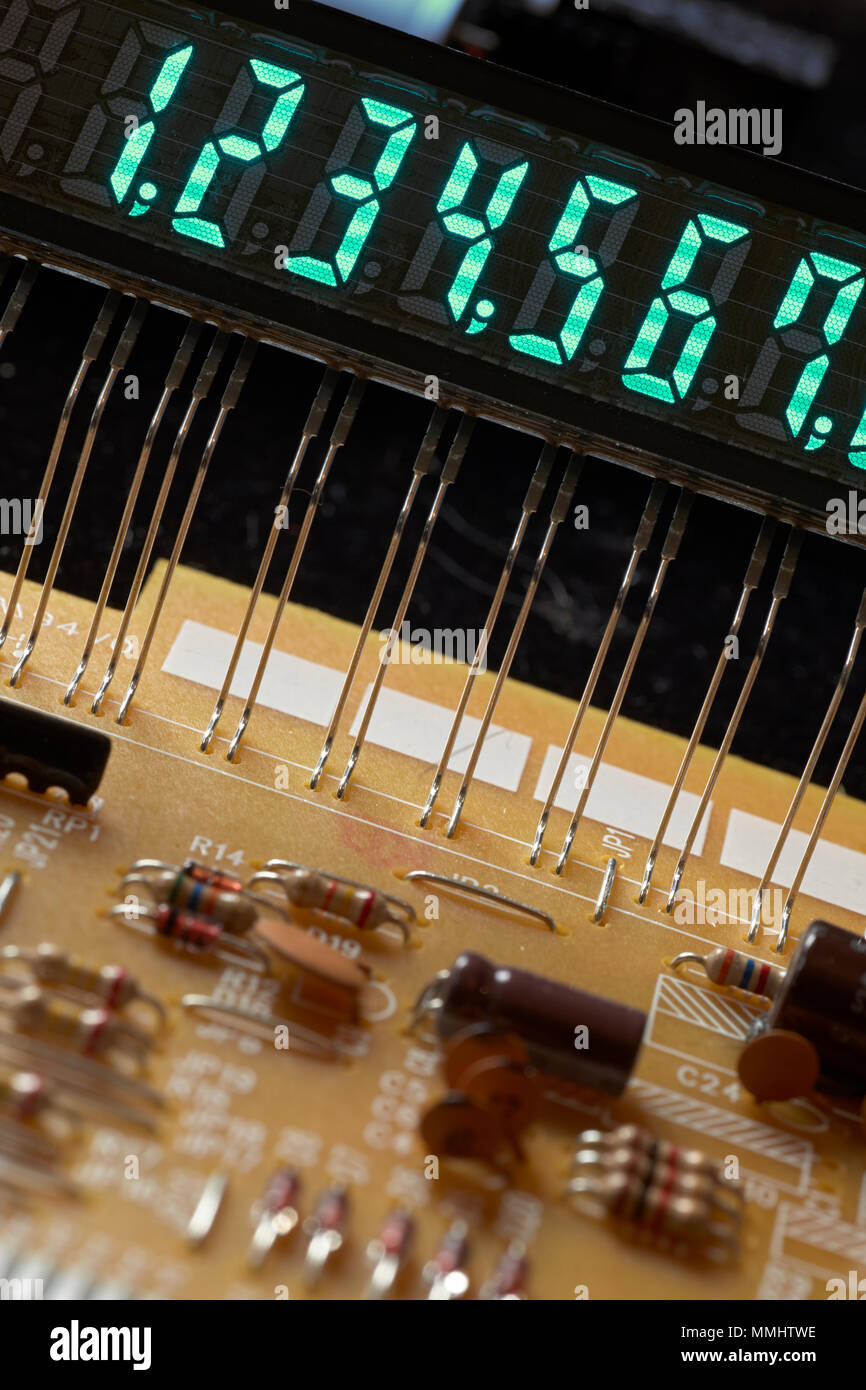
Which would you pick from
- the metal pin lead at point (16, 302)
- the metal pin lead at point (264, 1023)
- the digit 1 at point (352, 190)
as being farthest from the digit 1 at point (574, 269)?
the metal pin lead at point (264, 1023)

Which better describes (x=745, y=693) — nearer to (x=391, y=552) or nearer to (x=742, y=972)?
(x=742, y=972)

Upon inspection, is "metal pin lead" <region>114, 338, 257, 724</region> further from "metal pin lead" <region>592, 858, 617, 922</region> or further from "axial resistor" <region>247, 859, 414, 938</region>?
"metal pin lead" <region>592, 858, 617, 922</region>

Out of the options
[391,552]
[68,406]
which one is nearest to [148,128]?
[68,406]

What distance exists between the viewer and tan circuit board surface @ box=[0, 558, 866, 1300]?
3102mm

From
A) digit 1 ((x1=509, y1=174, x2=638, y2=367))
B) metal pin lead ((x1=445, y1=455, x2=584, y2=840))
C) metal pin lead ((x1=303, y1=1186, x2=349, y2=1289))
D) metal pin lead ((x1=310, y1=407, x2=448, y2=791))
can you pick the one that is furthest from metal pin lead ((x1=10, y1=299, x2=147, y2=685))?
metal pin lead ((x1=303, y1=1186, x2=349, y2=1289))

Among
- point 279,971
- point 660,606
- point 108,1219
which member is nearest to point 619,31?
point 660,606

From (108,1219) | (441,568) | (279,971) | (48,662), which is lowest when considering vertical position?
(108,1219)

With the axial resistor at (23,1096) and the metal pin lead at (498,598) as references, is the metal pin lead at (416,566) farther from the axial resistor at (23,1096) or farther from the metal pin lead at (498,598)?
the axial resistor at (23,1096)

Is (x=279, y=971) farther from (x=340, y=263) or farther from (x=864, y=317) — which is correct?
(x=864, y=317)

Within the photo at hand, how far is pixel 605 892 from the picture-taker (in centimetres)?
436

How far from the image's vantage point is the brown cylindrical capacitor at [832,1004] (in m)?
3.76

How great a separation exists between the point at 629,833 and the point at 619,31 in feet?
15.9

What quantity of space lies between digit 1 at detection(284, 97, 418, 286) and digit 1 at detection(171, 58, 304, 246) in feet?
0.53

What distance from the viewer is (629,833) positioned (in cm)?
471
